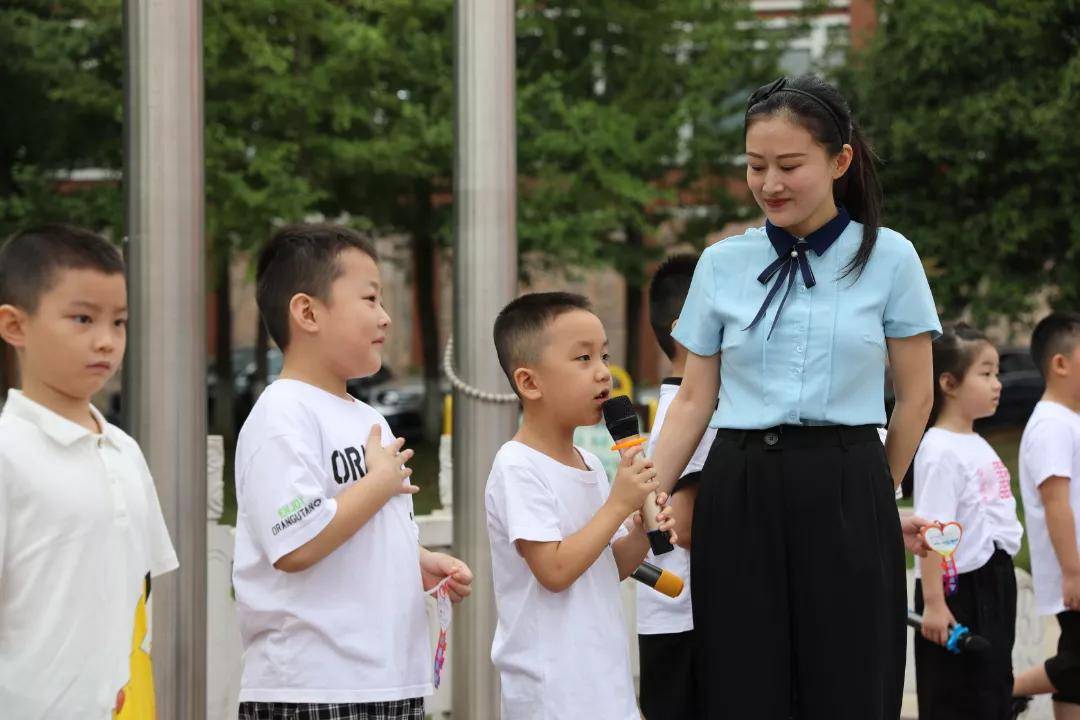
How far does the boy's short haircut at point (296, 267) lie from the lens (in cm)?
316

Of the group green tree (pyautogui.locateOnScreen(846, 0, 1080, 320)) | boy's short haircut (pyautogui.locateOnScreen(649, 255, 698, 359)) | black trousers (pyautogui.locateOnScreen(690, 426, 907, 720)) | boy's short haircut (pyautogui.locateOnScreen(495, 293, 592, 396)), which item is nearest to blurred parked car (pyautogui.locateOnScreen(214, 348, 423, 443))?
green tree (pyautogui.locateOnScreen(846, 0, 1080, 320))

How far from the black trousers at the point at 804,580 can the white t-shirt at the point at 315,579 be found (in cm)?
63

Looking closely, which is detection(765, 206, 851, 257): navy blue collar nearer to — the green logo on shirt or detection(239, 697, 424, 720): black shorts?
the green logo on shirt

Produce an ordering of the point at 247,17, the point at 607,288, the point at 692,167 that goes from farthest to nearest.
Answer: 1. the point at 607,288
2. the point at 692,167
3. the point at 247,17

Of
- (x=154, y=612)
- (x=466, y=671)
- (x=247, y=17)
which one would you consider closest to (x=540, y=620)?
(x=154, y=612)

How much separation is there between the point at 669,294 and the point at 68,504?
2.18 metres

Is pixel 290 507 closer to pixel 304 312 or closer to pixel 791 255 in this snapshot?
pixel 304 312

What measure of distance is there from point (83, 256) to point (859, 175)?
153cm

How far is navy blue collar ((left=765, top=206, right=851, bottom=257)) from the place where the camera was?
2.95 m

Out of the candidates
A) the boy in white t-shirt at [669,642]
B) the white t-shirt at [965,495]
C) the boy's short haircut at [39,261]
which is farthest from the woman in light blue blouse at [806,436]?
the white t-shirt at [965,495]

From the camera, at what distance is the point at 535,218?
63.0 feet

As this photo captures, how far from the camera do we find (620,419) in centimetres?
301

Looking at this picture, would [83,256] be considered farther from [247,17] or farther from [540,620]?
[247,17]

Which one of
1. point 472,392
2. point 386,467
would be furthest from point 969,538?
point 386,467
